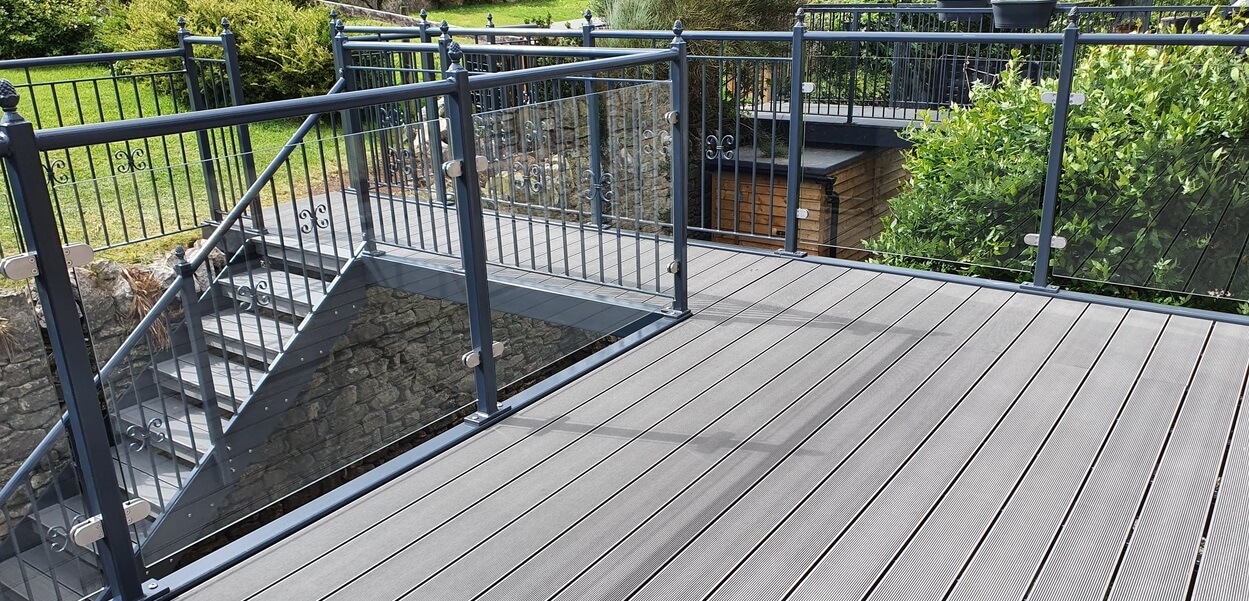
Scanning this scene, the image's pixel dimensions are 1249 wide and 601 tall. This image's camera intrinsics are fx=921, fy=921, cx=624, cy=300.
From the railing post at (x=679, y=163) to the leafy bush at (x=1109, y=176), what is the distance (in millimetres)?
1470

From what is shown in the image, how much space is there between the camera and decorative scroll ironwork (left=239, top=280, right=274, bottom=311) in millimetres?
2906

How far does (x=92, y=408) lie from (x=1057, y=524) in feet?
8.24

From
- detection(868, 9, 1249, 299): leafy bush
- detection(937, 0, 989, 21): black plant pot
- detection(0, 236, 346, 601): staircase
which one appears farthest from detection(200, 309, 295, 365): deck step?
detection(937, 0, 989, 21): black plant pot

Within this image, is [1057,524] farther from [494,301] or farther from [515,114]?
[515,114]

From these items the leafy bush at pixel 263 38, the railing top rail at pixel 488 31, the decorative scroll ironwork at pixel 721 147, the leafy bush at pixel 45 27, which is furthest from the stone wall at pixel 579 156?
the leafy bush at pixel 45 27

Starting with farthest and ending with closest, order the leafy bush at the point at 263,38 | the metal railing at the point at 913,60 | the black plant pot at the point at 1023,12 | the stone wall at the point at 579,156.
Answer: the leafy bush at the point at 263,38
the black plant pot at the point at 1023,12
the metal railing at the point at 913,60
the stone wall at the point at 579,156

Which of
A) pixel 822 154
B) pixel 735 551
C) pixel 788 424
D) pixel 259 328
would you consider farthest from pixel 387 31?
pixel 735 551

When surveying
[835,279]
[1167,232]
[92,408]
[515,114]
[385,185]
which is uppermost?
[515,114]

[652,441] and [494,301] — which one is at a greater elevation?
[494,301]

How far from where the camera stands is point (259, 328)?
293 cm

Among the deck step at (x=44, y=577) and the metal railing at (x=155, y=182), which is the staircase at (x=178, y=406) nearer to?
the deck step at (x=44, y=577)

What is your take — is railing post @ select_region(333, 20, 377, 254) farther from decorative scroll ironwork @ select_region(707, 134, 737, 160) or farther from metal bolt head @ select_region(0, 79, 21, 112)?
decorative scroll ironwork @ select_region(707, 134, 737, 160)

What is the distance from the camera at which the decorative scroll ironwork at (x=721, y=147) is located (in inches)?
203

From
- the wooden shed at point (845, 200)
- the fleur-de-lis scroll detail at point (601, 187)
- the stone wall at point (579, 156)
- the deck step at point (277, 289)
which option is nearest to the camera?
the deck step at point (277, 289)
